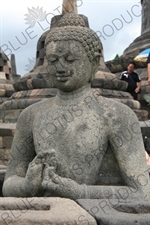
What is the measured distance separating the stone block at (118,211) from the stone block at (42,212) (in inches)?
2.4

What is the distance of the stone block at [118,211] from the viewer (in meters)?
1.98

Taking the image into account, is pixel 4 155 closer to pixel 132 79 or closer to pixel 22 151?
pixel 132 79

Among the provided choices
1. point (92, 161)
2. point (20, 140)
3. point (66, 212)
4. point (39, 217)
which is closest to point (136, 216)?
point (66, 212)

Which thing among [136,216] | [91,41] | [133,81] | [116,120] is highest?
[91,41]

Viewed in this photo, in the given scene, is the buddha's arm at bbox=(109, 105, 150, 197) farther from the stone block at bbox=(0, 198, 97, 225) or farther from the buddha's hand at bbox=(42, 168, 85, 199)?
the stone block at bbox=(0, 198, 97, 225)

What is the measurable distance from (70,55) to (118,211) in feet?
3.95

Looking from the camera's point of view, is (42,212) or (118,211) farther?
(118,211)


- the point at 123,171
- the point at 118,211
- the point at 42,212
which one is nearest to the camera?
the point at 42,212

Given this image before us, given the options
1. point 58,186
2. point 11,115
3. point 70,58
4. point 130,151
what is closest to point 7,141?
point 11,115

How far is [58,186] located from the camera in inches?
96.2

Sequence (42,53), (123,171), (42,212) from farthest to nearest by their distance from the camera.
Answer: (42,53)
(123,171)
(42,212)

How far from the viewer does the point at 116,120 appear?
277 centimetres

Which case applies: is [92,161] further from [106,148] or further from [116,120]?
[116,120]

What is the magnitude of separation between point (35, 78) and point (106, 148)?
926cm
